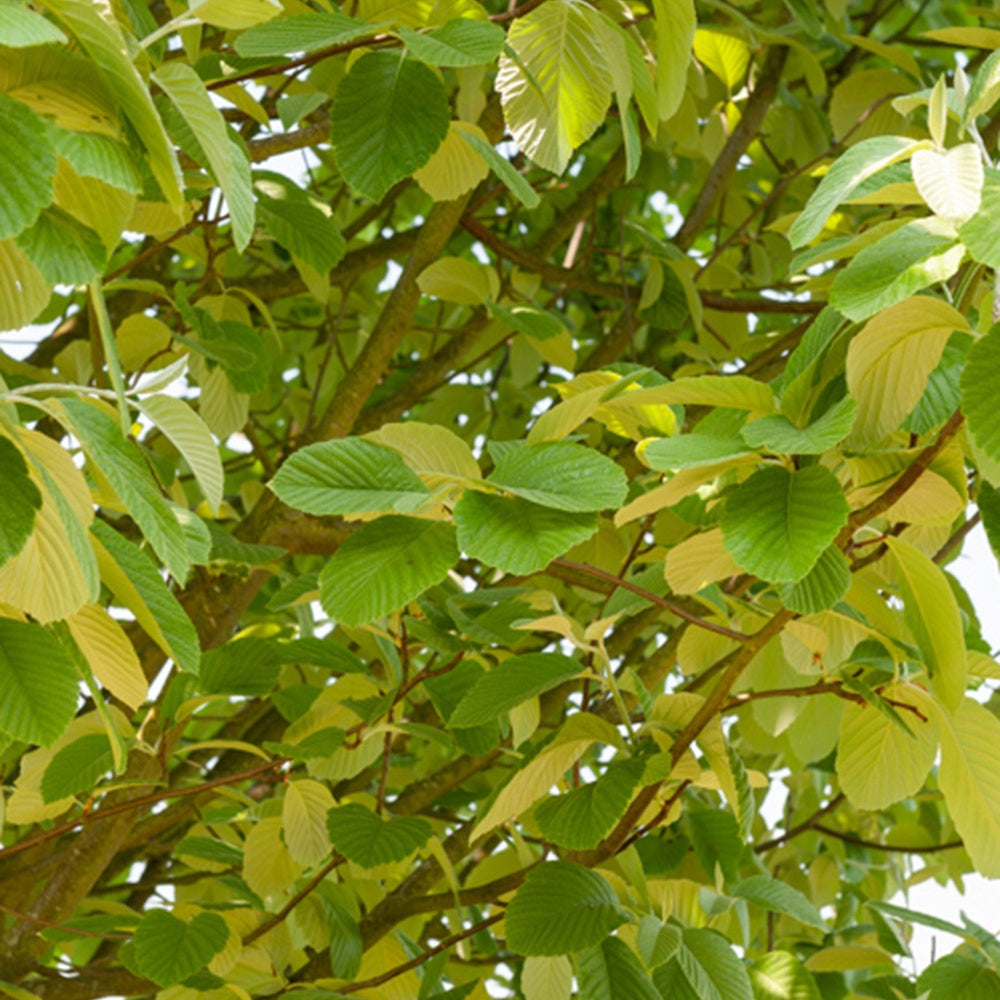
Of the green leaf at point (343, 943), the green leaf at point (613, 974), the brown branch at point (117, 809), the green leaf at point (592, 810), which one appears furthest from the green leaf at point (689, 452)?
the green leaf at point (343, 943)

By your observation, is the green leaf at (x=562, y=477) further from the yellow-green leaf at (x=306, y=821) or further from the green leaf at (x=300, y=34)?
the yellow-green leaf at (x=306, y=821)

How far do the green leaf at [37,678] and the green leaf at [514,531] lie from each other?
19cm

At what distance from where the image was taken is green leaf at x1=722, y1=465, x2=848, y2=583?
575 millimetres

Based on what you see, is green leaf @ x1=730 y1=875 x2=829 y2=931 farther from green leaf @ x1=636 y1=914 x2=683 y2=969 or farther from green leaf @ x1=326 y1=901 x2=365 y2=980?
green leaf @ x1=326 y1=901 x2=365 y2=980

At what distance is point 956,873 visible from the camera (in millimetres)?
1803

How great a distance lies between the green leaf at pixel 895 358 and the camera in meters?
0.61

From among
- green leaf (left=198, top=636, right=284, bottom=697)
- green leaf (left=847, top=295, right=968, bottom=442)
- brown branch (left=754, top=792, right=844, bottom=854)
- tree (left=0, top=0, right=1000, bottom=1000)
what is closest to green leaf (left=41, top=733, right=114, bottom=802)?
tree (left=0, top=0, right=1000, bottom=1000)

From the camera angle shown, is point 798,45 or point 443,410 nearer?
point 798,45

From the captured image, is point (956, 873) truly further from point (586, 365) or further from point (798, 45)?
point (798, 45)

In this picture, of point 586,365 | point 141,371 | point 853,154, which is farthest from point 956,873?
point 853,154

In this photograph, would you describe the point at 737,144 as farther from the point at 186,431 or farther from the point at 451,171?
the point at 186,431

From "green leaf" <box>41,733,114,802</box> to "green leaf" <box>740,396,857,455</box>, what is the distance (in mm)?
614

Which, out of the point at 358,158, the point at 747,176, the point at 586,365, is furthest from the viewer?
the point at 747,176

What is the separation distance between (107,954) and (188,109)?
4.70 ft
